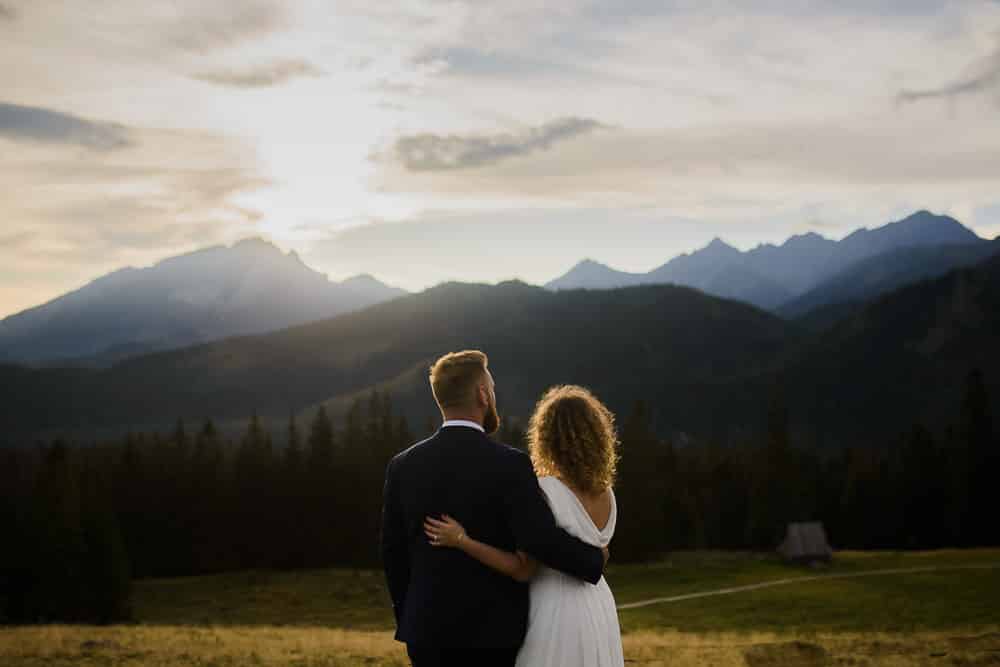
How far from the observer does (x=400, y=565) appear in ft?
22.1

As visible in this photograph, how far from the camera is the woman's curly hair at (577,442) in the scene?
6680mm

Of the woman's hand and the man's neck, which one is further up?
the man's neck

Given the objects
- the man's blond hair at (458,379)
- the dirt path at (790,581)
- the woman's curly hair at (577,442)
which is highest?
the man's blond hair at (458,379)

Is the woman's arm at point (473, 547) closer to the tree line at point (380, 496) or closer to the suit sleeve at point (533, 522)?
the suit sleeve at point (533, 522)

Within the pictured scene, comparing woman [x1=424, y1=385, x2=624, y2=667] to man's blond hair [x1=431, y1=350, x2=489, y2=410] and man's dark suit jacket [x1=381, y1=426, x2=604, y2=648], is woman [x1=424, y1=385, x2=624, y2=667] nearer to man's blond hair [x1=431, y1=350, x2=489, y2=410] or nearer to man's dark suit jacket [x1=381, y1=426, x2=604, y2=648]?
man's dark suit jacket [x1=381, y1=426, x2=604, y2=648]

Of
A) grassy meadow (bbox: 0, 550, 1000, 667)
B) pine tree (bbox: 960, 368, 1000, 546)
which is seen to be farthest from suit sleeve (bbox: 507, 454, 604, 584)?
pine tree (bbox: 960, 368, 1000, 546)

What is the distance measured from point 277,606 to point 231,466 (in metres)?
41.8

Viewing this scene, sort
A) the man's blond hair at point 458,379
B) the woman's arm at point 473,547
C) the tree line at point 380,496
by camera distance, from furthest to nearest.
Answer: the tree line at point 380,496
the man's blond hair at point 458,379
the woman's arm at point 473,547

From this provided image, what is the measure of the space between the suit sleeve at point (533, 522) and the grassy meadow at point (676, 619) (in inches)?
586

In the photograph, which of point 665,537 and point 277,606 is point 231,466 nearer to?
point 277,606

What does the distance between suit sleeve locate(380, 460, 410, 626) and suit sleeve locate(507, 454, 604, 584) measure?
95cm

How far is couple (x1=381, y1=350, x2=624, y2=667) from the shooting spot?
20.2 ft

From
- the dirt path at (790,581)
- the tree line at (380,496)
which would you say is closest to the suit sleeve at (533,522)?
the dirt path at (790,581)

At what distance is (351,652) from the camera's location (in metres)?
22.0
